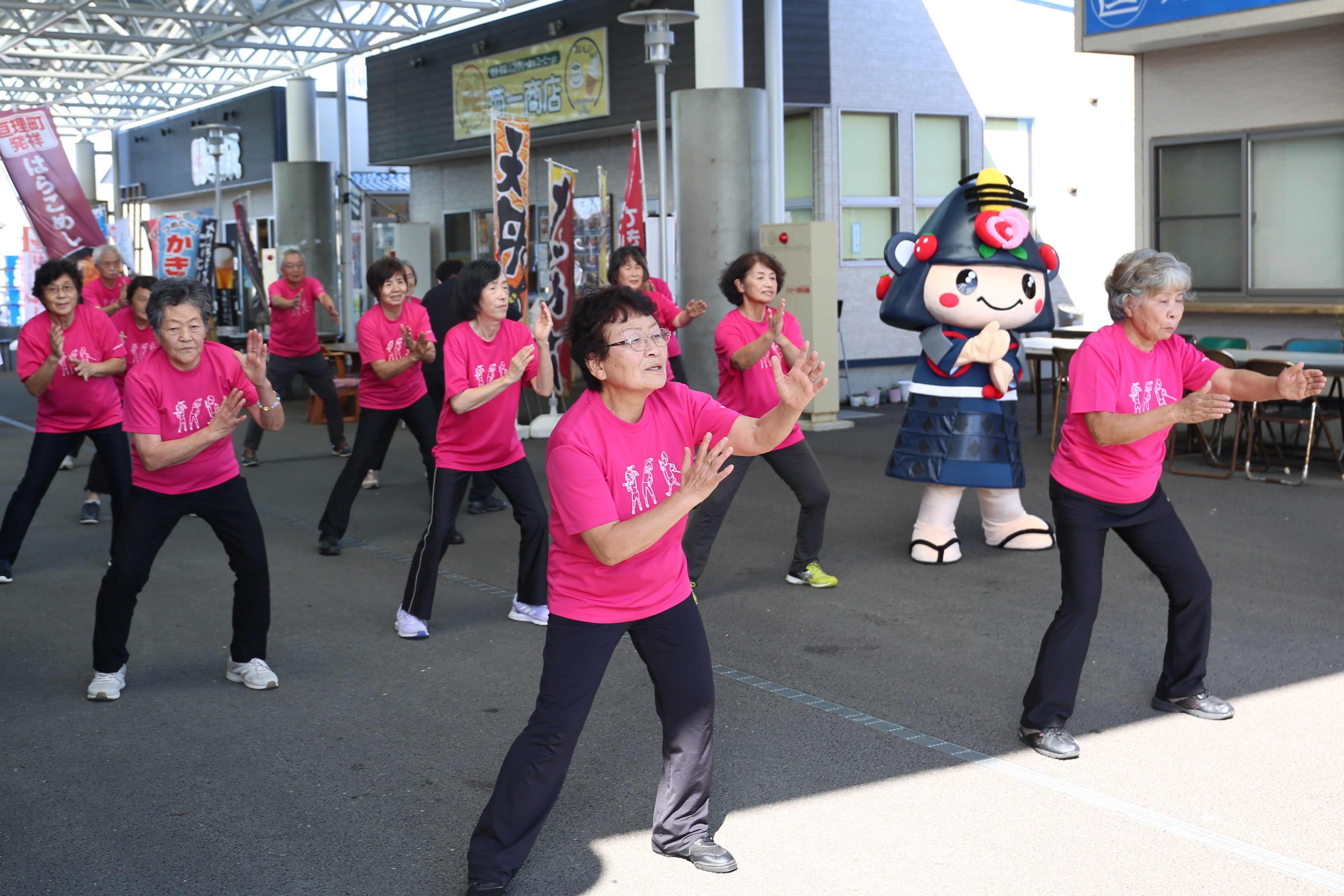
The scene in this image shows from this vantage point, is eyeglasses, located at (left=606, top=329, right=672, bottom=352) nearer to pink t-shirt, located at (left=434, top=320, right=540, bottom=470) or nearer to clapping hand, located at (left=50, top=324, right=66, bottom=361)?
pink t-shirt, located at (left=434, top=320, right=540, bottom=470)

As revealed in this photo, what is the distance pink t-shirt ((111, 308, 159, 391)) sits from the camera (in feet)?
28.2

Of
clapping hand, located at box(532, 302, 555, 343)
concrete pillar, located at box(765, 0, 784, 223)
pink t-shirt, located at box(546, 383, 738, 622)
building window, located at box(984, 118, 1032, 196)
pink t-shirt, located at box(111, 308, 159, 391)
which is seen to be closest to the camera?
pink t-shirt, located at box(546, 383, 738, 622)

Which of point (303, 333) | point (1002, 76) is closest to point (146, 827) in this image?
point (303, 333)

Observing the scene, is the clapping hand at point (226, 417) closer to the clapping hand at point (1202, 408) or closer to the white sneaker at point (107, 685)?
the white sneaker at point (107, 685)

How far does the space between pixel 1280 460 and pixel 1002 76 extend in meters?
7.59

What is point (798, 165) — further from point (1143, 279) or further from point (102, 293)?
point (1143, 279)

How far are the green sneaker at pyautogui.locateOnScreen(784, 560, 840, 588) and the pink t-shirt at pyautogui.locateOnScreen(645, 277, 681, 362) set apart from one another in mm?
2341

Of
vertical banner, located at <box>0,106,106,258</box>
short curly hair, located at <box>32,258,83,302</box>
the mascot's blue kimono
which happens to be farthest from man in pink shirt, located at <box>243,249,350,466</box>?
the mascot's blue kimono

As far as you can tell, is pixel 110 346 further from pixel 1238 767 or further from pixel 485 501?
pixel 1238 767

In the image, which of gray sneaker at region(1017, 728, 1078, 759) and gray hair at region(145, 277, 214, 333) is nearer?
gray sneaker at region(1017, 728, 1078, 759)

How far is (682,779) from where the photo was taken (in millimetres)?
3584

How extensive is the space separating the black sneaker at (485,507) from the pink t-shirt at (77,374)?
105 inches

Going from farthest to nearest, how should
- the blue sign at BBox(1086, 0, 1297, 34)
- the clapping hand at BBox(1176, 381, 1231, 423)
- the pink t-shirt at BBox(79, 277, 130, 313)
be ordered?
the pink t-shirt at BBox(79, 277, 130, 313)
the blue sign at BBox(1086, 0, 1297, 34)
the clapping hand at BBox(1176, 381, 1231, 423)

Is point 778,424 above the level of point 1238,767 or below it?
above
